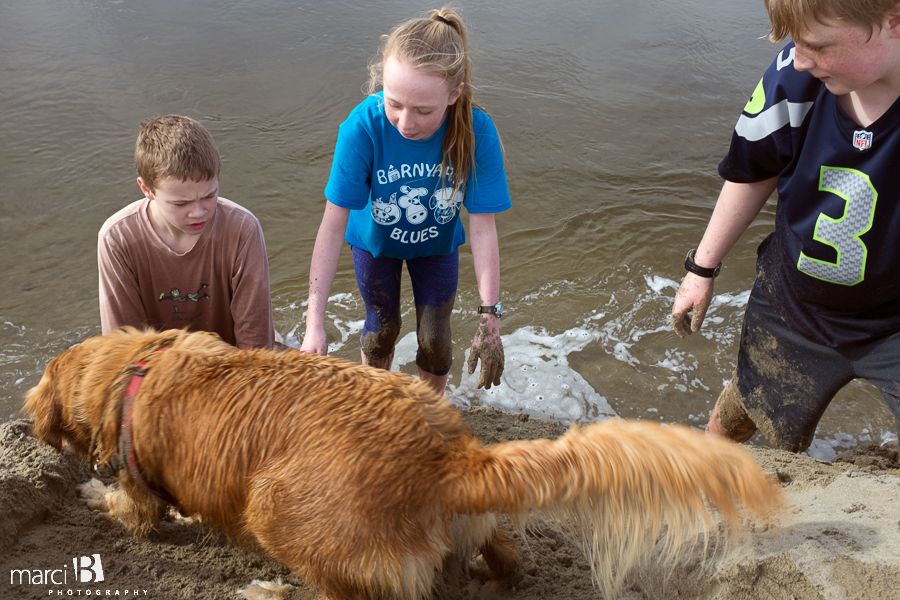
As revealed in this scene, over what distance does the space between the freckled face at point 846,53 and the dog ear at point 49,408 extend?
290cm

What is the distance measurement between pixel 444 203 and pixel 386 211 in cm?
29

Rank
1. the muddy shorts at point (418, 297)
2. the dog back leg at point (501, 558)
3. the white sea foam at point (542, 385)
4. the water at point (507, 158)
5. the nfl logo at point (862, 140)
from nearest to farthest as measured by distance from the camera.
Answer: the nfl logo at point (862, 140)
the dog back leg at point (501, 558)
the muddy shorts at point (418, 297)
the white sea foam at point (542, 385)
the water at point (507, 158)

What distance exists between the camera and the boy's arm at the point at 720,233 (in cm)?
271

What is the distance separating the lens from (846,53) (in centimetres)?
192

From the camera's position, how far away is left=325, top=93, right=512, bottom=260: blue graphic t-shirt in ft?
9.30

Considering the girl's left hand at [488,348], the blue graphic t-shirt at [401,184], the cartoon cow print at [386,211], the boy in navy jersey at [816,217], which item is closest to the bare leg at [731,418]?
the boy in navy jersey at [816,217]

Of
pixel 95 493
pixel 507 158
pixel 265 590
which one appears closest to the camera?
pixel 265 590

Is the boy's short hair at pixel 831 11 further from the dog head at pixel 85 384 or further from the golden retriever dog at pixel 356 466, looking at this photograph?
the dog head at pixel 85 384

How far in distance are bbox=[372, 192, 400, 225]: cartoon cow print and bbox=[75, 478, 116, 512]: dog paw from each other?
171 centimetres

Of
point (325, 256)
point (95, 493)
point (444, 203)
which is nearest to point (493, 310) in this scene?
point (444, 203)

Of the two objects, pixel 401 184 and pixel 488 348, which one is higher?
pixel 401 184

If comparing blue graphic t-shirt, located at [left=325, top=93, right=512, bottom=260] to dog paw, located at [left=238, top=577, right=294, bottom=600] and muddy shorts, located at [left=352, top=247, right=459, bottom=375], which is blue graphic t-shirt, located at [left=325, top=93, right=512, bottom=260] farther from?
dog paw, located at [left=238, top=577, right=294, bottom=600]

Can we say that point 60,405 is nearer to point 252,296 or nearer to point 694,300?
point 252,296

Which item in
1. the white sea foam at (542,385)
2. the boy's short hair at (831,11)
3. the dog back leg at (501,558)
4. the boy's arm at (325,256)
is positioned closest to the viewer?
the boy's short hair at (831,11)
